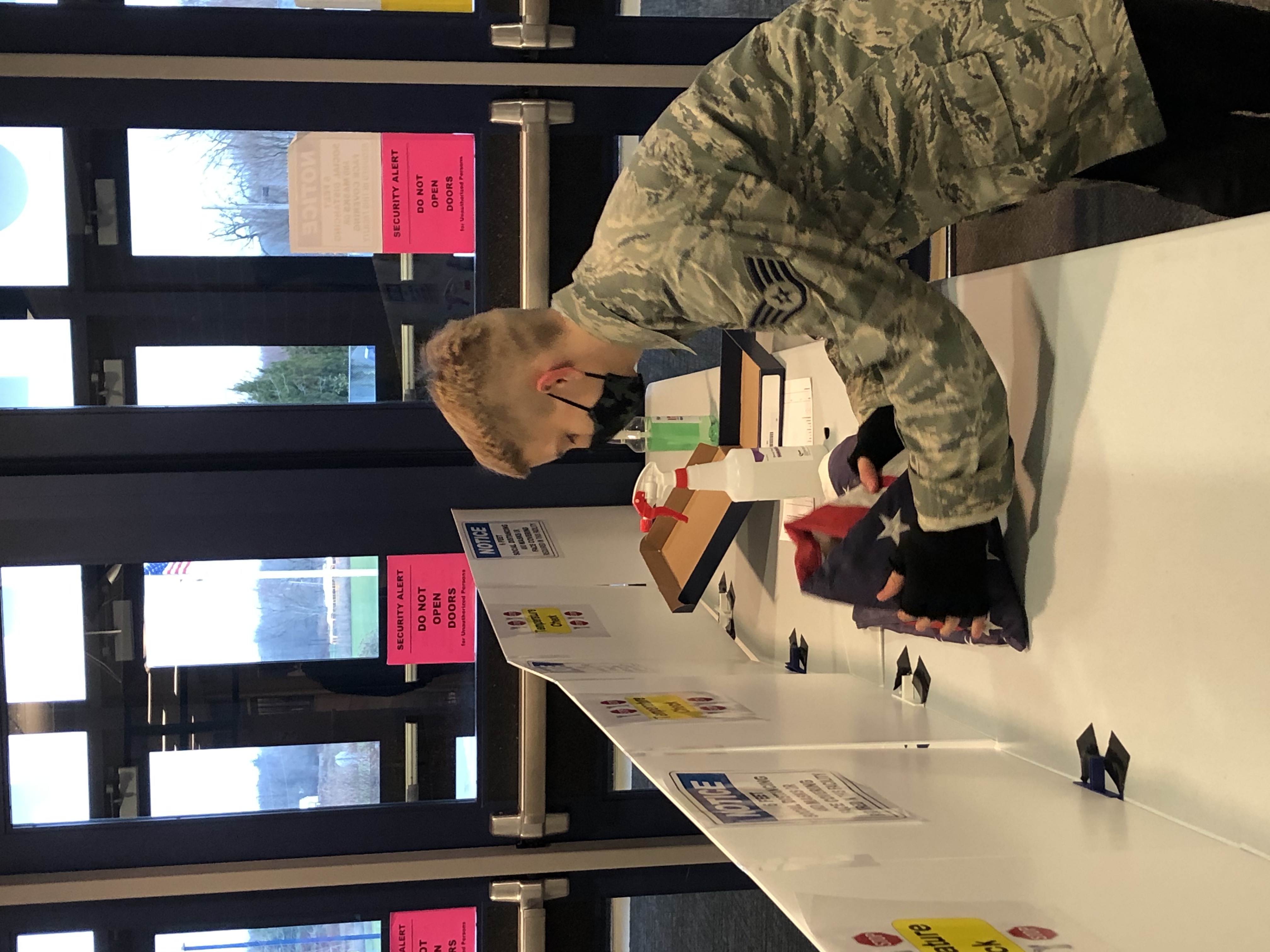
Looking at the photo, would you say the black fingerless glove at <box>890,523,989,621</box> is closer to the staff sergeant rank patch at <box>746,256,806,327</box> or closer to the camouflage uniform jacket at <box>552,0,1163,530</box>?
the camouflage uniform jacket at <box>552,0,1163,530</box>

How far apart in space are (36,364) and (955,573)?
185cm

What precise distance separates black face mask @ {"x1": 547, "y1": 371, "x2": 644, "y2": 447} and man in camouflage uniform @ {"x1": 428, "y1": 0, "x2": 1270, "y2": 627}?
0.89ft

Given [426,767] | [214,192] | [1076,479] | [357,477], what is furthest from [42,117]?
[1076,479]

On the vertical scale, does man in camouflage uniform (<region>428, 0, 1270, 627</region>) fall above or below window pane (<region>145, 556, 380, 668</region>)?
above

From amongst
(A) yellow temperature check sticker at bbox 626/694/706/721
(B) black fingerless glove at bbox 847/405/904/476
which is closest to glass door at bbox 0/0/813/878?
(A) yellow temperature check sticker at bbox 626/694/706/721

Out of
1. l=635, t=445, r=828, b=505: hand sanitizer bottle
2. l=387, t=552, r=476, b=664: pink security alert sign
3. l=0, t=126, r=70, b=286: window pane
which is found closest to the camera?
l=635, t=445, r=828, b=505: hand sanitizer bottle

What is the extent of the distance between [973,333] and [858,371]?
0.16m

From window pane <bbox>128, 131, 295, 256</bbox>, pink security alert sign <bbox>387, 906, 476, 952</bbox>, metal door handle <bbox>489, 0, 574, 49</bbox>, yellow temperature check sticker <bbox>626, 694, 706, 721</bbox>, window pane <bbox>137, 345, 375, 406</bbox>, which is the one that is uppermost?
metal door handle <bbox>489, 0, 574, 49</bbox>

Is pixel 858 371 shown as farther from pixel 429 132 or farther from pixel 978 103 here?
pixel 429 132

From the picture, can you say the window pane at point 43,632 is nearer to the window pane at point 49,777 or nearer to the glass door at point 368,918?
the window pane at point 49,777

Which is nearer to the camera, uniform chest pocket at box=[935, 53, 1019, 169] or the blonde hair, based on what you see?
uniform chest pocket at box=[935, 53, 1019, 169]

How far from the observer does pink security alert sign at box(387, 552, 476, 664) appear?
2.24 m

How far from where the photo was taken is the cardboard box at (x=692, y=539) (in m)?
1.74

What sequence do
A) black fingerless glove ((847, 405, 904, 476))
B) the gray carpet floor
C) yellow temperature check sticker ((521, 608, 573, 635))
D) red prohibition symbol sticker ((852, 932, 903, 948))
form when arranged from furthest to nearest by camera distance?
the gray carpet floor → yellow temperature check sticker ((521, 608, 573, 635)) → black fingerless glove ((847, 405, 904, 476)) → red prohibition symbol sticker ((852, 932, 903, 948))
